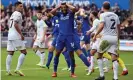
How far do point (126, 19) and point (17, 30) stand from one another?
21.2 meters

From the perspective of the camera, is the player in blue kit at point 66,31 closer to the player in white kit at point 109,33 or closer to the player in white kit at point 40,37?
the player in white kit at point 109,33

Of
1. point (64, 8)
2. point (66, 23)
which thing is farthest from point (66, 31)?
point (64, 8)

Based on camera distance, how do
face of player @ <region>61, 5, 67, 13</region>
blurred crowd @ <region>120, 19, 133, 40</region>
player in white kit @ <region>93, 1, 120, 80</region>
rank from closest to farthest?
player in white kit @ <region>93, 1, 120, 80</region>, face of player @ <region>61, 5, 67, 13</region>, blurred crowd @ <region>120, 19, 133, 40</region>

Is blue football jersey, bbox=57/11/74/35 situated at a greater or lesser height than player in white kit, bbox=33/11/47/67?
greater

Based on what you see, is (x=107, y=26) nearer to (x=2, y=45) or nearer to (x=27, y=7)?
(x=2, y=45)

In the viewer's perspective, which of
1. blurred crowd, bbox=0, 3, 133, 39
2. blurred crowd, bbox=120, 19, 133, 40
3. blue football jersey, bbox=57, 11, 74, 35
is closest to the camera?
blue football jersey, bbox=57, 11, 74, 35

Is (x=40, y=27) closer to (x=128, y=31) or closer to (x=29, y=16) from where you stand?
(x=128, y=31)

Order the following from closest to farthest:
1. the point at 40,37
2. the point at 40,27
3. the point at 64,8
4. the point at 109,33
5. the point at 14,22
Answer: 1. the point at 109,33
2. the point at 64,8
3. the point at 14,22
4. the point at 40,27
5. the point at 40,37

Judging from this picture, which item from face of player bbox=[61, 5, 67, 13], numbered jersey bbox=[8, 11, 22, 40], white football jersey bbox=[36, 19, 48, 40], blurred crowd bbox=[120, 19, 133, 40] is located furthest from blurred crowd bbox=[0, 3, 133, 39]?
face of player bbox=[61, 5, 67, 13]

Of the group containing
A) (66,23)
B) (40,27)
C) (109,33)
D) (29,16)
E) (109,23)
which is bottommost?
(29,16)

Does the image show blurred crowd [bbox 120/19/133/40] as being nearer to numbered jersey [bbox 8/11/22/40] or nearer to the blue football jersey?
the blue football jersey

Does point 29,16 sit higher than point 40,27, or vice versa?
point 40,27

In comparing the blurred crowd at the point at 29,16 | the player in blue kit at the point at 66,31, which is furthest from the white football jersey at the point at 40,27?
the blurred crowd at the point at 29,16

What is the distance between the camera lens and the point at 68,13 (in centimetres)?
1566
